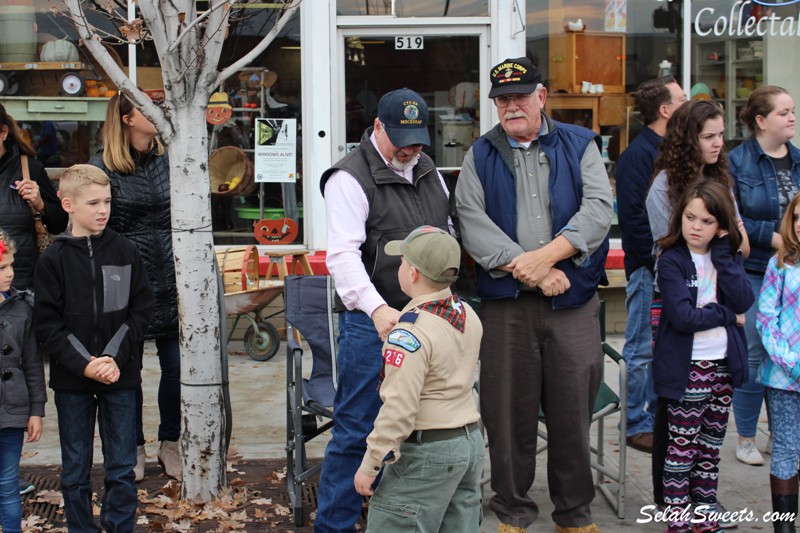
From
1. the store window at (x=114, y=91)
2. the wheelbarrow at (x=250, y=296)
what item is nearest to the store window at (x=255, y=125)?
the store window at (x=114, y=91)

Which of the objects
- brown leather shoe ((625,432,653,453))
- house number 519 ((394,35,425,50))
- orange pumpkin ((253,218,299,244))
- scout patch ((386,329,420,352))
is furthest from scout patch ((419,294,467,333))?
house number 519 ((394,35,425,50))

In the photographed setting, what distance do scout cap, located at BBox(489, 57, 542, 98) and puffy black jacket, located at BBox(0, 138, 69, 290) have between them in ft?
7.84

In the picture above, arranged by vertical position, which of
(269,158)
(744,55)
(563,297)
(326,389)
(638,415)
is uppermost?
(744,55)

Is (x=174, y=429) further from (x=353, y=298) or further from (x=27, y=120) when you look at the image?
(x=27, y=120)

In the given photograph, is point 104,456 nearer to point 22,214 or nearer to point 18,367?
point 18,367

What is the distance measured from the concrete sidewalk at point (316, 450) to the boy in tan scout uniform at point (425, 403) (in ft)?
4.41

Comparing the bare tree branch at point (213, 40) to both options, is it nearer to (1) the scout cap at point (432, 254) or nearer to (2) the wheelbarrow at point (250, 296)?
(1) the scout cap at point (432, 254)

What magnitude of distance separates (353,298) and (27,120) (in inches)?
219

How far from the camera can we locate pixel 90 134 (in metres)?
8.83

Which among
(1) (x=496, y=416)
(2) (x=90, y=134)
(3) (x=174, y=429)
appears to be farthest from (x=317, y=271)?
(1) (x=496, y=416)

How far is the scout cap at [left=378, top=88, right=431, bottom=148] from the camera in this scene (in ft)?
13.9

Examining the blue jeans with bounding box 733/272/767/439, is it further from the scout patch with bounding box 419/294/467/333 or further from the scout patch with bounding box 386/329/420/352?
the scout patch with bounding box 386/329/420/352

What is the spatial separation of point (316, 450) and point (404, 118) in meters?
2.51

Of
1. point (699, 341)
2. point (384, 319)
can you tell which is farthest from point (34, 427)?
point (699, 341)
